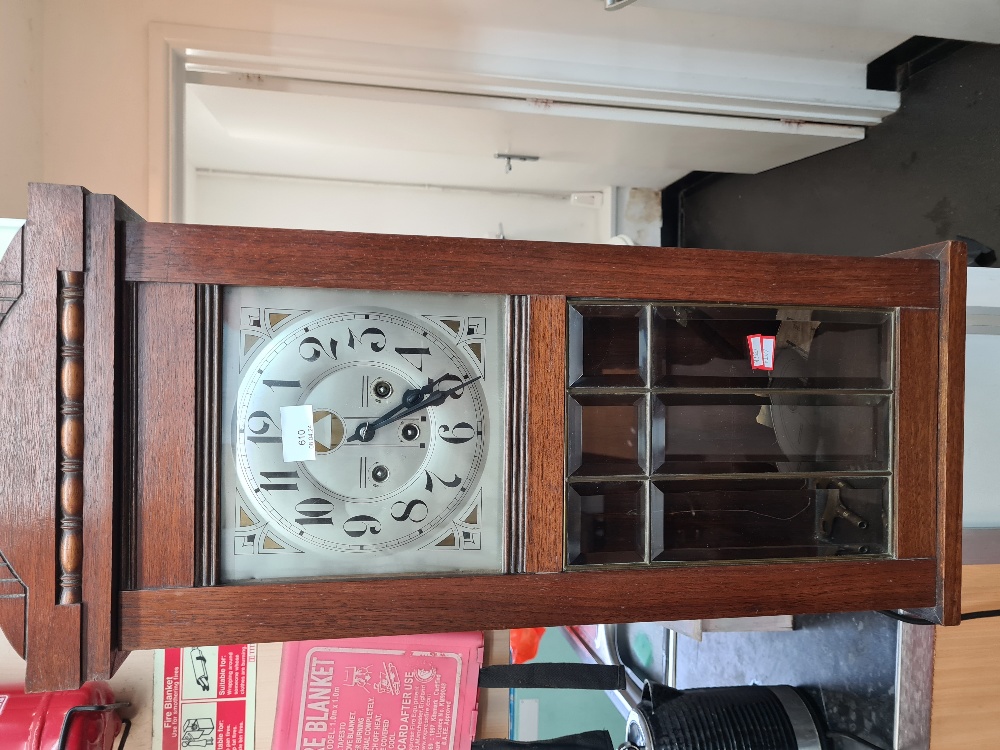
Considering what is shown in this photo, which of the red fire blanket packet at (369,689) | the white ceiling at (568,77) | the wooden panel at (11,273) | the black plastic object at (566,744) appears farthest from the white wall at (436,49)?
the black plastic object at (566,744)

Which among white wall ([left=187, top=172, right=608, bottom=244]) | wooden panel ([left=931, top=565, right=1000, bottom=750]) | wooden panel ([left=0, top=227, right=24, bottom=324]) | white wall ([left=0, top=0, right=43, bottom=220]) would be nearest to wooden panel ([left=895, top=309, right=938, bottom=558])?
wooden panel ([left=931, top=565, right=1000, bottom=750])

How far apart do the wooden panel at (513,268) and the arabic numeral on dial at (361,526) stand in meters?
0.26

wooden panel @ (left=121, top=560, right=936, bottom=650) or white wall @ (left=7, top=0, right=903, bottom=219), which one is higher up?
white wall @ (left=7, top=0, right=903, bottom=219)

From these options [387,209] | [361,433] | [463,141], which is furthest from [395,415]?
[387,209]

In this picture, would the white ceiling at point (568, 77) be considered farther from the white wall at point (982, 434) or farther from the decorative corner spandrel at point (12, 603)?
the decorative corner spandrel at point (12, 603)

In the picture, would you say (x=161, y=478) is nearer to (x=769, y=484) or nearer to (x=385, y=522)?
(x=385, y=522)

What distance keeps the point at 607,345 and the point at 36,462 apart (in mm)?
590

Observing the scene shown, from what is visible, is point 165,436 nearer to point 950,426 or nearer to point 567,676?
point 567,676

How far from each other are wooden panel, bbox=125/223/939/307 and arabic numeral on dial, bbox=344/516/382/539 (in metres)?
0.26

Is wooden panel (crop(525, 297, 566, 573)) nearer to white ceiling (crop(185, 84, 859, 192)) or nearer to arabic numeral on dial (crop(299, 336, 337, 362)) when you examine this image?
arabic numeral on dial (crop(299, 336, 337, 362))

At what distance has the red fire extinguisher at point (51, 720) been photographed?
40.3 inches

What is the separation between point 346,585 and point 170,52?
4.09 feet

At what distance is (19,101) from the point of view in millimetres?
1258

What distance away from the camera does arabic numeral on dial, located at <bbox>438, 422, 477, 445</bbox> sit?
783 millimetres
